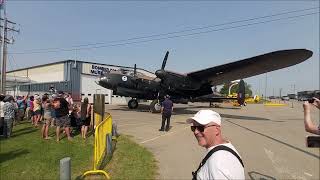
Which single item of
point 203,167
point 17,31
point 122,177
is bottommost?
point 122,177

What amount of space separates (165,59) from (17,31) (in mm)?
16063

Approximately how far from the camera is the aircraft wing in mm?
23406

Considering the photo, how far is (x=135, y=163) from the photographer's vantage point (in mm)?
9766

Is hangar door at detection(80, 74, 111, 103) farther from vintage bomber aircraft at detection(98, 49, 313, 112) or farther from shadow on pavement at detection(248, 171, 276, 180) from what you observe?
shadow on pavement at detection(248, 171, 276, 180)

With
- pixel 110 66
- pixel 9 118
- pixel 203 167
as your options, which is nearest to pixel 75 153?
pixel 9 118

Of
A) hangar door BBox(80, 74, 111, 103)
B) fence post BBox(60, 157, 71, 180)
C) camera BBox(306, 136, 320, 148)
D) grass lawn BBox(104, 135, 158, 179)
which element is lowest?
grass lawn BBox(104, 135, 158, 179)

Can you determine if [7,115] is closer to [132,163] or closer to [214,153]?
[132,163]

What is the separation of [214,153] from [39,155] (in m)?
9.32

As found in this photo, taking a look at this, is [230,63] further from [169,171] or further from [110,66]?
[110,66]

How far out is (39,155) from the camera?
1114 centimetres

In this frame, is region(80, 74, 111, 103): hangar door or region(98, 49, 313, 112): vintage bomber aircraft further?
region(80, 74, 111, 103): hangar door

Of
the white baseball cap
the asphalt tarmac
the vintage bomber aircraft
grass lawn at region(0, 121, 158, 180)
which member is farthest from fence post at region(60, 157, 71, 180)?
the vintage bomber aircraft

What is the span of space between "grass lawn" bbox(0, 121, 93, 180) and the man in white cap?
6122 millimetres

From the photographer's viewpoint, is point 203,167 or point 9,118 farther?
point 9,118
